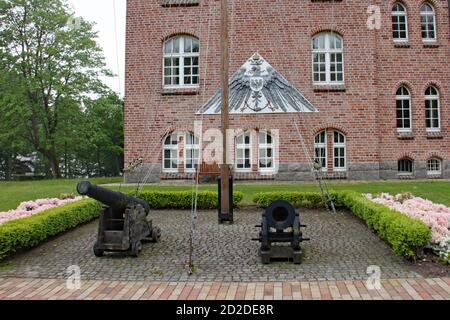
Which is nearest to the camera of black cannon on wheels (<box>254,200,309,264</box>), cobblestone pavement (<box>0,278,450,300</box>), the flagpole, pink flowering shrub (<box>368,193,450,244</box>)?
cobblestone pavement (<box>0,278,450,300</box>)

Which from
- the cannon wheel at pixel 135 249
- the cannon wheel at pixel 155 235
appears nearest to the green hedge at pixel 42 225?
the cannon wheel at pixel 135 249

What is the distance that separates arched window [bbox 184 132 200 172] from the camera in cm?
1900

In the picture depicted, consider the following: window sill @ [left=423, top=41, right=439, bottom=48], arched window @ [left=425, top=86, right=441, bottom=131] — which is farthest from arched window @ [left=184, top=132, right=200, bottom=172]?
window sill @ [left=423, top=41, right=439, bottom=48]

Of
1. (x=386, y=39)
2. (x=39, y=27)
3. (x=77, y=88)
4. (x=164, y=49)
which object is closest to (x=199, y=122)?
(x=164, y=49)

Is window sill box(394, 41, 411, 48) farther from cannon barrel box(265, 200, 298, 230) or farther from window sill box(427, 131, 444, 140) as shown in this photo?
cannon barrel box(265, 200, 298, 230)

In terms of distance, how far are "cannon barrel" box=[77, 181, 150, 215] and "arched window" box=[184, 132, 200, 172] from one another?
11418mm

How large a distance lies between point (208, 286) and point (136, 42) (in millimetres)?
15904

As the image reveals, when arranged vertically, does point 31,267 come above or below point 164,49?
below

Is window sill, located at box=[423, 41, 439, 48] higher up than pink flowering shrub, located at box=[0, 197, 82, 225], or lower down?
higher up

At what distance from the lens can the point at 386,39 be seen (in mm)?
19094

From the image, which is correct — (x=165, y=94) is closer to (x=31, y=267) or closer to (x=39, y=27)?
(x=31, y=267)

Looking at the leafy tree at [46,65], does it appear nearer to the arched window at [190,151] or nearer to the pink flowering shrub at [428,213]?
the arched window at [190,151]

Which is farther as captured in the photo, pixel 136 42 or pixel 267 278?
pixel 136 42

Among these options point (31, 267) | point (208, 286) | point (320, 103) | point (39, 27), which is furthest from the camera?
point (39, 27)
